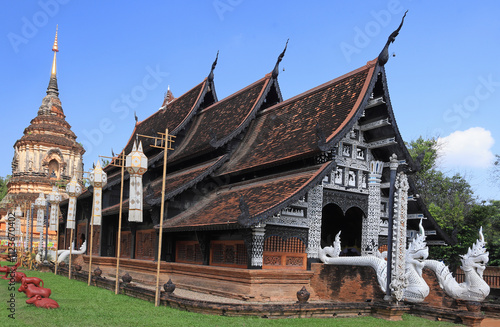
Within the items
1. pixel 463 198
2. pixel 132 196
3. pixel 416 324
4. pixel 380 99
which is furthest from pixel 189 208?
pixel 463 198

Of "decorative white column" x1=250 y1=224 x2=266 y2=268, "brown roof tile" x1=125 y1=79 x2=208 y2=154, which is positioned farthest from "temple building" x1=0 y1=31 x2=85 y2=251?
"decorative white column" x1=250 y1=224 x2=266 y2=268

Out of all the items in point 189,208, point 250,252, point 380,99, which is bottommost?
point 250,252

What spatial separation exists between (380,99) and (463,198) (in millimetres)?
14817

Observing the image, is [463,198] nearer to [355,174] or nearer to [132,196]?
[355,174]

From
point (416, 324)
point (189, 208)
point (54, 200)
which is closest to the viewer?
point (416, 324)

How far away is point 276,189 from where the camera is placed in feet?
49.8

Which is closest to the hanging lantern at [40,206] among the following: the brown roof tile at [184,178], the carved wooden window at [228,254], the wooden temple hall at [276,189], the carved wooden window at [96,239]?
the carved wooden window at [96,239]

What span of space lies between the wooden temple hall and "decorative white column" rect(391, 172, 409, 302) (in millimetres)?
497

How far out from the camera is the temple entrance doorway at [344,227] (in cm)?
1884

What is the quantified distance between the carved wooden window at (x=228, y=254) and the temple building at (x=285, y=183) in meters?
0.03

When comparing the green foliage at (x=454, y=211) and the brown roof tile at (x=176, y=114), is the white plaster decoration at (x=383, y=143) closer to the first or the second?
the green foliage at (x=454, y=211)

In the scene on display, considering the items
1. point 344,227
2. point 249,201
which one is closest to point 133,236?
point 249,201

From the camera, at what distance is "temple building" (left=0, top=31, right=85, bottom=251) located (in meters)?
45.6

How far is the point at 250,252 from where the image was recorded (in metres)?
13.7
